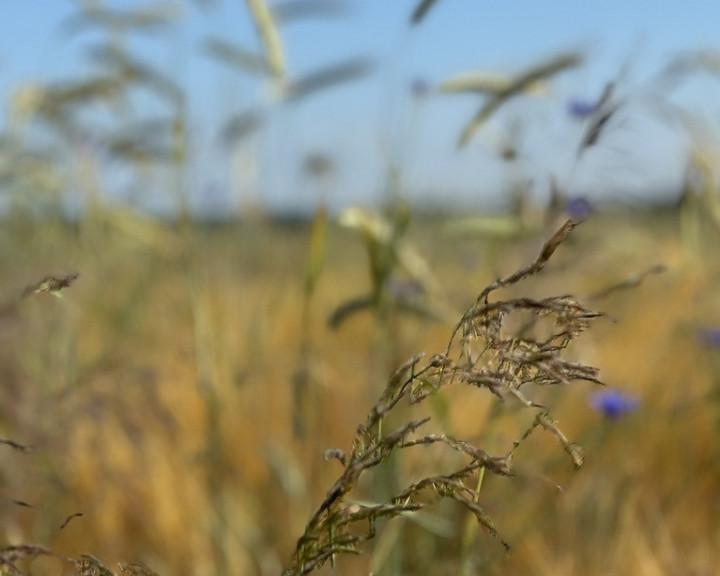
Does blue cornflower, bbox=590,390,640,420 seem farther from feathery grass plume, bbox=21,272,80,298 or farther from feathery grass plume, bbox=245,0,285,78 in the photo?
feathery grass plume, bbox=21,272,80,298

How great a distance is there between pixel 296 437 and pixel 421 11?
1.52ft

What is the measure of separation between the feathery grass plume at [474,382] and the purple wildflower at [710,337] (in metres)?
1.07

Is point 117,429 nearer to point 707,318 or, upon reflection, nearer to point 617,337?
point 707,318

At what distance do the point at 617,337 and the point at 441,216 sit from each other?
3.85 feet

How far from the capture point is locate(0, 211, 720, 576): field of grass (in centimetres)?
107

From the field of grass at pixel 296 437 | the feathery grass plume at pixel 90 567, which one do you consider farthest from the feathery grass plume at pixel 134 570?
the field of grass at pixel 296 437

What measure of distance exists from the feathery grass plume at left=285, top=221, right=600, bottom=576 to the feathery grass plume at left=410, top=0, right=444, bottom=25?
0.54 meters

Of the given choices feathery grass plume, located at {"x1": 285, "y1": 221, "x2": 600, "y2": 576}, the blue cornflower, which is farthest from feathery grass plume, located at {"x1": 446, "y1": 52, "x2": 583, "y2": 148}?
feathery grass plume, located at {"x1": 285, "y1": 221, "x2": 600, "y2": 576}

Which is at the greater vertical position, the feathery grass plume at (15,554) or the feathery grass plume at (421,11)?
the feathery grass plume at (421,11)

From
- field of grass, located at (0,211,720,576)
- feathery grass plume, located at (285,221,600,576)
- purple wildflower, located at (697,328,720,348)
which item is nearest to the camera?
feathery grass plume, located at (285,221,600,576)

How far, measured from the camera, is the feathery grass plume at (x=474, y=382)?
35 centimetres

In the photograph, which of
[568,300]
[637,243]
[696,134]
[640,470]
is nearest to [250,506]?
[640,470]

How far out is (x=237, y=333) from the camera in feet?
6.64

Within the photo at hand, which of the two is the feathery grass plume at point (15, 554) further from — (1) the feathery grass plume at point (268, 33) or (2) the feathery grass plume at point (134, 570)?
(1) the feathery grass plume at point (268, 33)
